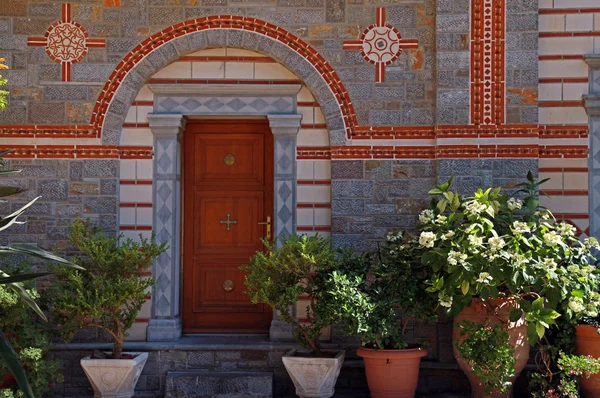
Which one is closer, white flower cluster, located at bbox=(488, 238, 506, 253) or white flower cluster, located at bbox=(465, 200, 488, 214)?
white flower cluster, located at bbox=(488, 238, 506, 253)

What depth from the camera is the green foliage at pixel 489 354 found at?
767 cm

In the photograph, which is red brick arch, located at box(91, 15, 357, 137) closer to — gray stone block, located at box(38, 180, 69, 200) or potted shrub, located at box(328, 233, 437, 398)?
gray stone block, located at box(38, 180, 69, 200)

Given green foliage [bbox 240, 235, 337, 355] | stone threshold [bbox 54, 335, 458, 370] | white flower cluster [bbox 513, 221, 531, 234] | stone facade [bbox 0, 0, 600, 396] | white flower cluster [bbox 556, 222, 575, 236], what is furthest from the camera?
stone facade [bbox 0, 0, 600, 396]

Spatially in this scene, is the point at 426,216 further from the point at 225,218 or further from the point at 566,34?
the point at 566,34

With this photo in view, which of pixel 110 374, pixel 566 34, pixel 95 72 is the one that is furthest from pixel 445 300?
pixel 95 72

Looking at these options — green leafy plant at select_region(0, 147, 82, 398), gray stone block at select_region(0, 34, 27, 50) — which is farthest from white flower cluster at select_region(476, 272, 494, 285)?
gray stone block at select_region(0, 34, 27, 50)

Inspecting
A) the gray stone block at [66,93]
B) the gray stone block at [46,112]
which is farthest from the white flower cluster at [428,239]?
the gray stone block at [46,112]

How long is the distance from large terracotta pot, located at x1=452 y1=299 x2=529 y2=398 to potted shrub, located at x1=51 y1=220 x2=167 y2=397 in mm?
3104

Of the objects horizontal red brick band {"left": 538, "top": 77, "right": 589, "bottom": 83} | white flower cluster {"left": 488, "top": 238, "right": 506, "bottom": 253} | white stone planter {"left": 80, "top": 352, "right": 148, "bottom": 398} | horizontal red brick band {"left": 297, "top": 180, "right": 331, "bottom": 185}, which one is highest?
horizontal red brick band {"left": 538, "top": 77, "right": 589, "bottom": 83}

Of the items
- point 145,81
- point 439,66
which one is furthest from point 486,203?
point 145,81

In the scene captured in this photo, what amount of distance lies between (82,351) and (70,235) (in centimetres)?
126

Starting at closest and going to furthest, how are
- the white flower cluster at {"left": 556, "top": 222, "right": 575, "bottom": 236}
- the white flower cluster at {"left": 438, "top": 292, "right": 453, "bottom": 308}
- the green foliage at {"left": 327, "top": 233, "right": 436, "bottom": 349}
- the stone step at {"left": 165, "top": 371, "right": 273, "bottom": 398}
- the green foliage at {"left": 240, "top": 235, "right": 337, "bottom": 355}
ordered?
the white flower cluster at {"left": 438, "top": 292, "right": 453, "bottom": 308} < the green foliage at {"left": 327, "top": 233, "right": 436, "bottom": 349} < the white flower cluster at {"left": 556, "top": 222, "right": 575, "bottom": 236} < the green foliage at {"left": 240, "top": 235, "right": 337, "bottom": 355} < the stone step at {"left": 165, "top": 371, "right": 273, "bottom": 398}

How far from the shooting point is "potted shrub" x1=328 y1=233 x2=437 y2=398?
789cm

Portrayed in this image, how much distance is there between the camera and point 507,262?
7.59 metres
